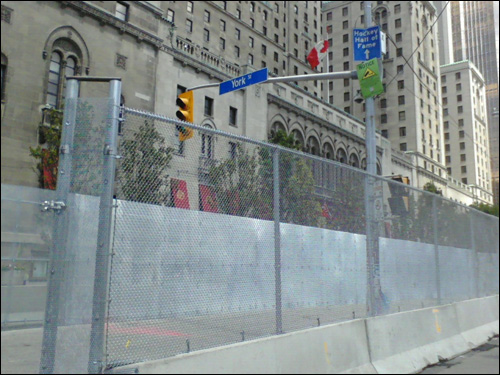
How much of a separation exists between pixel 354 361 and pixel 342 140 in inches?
1641

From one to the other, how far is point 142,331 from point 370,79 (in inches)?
348

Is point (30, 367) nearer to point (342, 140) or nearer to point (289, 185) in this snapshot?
point (289, 185)

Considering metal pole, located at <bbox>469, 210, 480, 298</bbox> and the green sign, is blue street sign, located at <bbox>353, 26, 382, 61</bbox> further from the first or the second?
metal pole, located at <bbox>469, 210, 480, 298</bbox>

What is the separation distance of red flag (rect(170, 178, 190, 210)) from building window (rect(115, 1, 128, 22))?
88.1 feet

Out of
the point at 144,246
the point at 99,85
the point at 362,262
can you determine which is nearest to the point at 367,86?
the point at 362,262

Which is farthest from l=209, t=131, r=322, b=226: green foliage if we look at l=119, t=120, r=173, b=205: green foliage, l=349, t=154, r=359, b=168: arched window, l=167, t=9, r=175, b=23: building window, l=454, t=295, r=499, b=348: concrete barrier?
l=167, t=9, r=175, b=23: building window

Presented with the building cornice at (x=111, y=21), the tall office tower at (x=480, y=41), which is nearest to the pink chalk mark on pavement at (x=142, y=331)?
the building cornice at (x=111, y=21)

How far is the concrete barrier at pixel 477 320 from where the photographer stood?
1100 cm

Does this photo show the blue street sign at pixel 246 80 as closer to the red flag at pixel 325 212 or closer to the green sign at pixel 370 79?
the green sign at pixel 370 79

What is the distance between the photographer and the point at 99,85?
26219 mm

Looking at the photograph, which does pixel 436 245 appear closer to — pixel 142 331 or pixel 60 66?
pixel 142 331

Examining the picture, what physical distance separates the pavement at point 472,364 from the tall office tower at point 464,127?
98.4m

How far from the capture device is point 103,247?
426cm

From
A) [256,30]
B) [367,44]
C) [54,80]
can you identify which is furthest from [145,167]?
[256,30]
